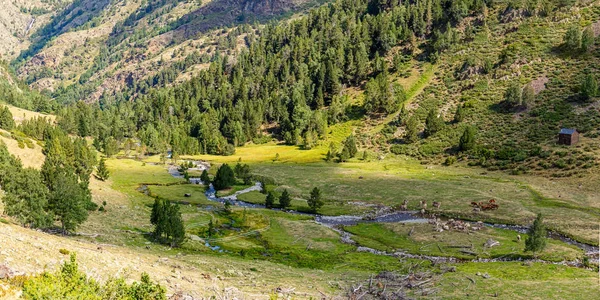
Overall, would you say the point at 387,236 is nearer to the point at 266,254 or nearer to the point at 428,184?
the point at 266,254

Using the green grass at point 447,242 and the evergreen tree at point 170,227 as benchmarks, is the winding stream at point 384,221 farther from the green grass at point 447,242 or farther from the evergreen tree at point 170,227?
the evergreen tree at point 170,227

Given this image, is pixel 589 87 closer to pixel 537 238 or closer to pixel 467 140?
pixel 467 140

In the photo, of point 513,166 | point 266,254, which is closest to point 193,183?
point 266,254

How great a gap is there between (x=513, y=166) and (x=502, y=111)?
39545mm

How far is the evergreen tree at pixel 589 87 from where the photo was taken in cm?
14212

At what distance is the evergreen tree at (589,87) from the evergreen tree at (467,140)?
131 feet

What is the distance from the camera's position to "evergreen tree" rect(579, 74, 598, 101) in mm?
142125

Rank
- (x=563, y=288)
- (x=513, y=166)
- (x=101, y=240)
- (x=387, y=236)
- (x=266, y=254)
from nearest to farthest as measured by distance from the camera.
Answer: (x=563, y=288)
(x=101, y=240)
(x=266, y=254)
(x=387, y=236)
(x=513, y=166)

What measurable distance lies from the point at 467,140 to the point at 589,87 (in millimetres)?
44490

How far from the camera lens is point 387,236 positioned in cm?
7812

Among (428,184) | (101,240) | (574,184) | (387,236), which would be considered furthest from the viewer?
(428,184)

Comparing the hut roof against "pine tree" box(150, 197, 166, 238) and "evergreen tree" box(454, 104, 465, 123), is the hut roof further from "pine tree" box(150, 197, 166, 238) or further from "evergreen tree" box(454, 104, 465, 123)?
"pine tree" box(150, 197, 166, 238)

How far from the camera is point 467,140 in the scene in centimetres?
14312

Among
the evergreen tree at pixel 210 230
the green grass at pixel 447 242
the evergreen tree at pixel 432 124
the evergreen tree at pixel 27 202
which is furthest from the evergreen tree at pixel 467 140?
the evergreen tree at pixel 27 202
